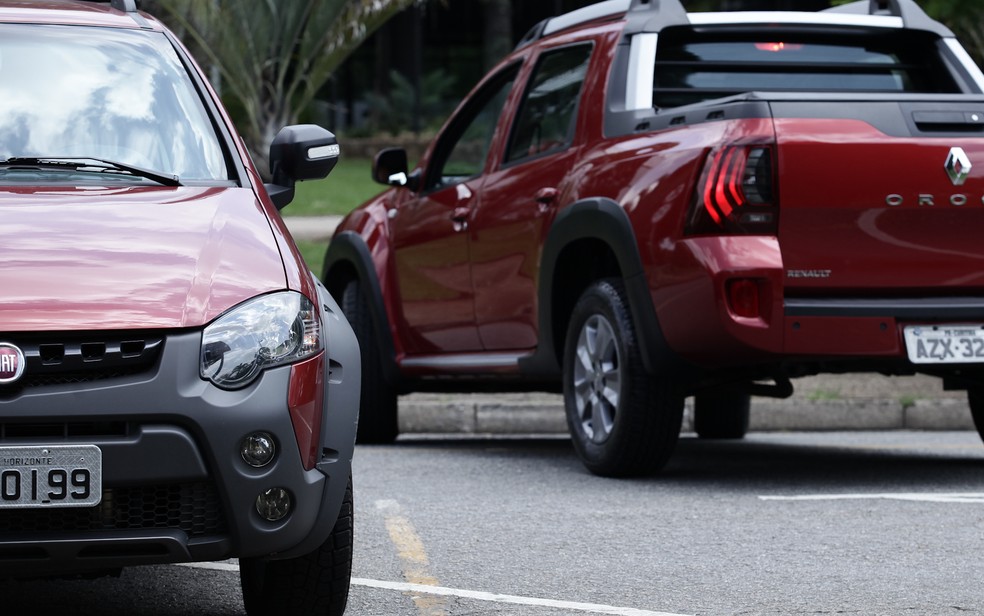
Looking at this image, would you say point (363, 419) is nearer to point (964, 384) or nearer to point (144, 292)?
point (964, 384)

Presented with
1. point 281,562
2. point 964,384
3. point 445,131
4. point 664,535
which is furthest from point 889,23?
point 281,562

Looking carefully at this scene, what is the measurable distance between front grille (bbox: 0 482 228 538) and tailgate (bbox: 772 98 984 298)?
3048mm

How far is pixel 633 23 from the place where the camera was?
24.1 feet

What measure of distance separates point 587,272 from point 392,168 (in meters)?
1.46

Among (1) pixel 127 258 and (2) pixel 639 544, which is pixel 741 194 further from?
(1) pixel 127 258

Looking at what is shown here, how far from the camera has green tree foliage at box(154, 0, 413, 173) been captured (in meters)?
16.2

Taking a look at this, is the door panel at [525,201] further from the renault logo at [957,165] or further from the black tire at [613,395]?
the renault logo at [957,165]

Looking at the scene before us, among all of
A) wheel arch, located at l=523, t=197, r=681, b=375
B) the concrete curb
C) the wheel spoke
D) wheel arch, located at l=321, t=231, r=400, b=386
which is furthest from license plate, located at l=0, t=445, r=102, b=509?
the concrete curb

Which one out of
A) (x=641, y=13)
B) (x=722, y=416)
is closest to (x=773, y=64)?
(x=641, y=13)

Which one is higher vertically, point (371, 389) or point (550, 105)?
point (550, 105)

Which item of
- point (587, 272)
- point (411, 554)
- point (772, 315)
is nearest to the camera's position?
point (411, 554)

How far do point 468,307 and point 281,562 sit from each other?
3.96m

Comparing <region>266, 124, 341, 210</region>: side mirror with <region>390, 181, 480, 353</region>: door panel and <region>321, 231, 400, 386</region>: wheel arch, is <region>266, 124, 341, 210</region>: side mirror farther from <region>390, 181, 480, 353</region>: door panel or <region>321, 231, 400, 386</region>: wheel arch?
<region>321, 231, 400, 386</region>: wheel arch

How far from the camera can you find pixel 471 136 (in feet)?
28.0
